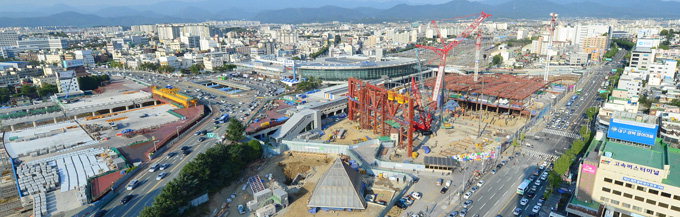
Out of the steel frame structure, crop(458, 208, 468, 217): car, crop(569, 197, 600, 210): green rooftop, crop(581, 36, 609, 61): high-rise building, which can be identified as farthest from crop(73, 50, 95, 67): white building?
crop(581, 36, 609, 61): high-rise building

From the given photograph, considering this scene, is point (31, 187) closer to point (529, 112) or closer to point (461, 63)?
point (529, 112)

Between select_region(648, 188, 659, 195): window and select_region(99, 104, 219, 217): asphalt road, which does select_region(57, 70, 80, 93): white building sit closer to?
select_region(99, 104, 219, 217): asphalt road

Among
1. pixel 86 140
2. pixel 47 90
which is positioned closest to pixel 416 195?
pixel 86 140

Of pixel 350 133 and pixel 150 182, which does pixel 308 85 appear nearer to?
pixel 350 133

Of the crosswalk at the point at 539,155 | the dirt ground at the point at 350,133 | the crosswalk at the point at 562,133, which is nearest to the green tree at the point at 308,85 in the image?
the dirt ground at the point at 350,133

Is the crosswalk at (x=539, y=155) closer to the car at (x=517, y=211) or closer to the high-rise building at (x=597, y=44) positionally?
the car at (x=517, y=211)

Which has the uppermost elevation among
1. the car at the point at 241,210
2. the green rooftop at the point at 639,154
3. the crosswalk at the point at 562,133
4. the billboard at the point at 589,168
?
the green rooftop at the point at 639,154
